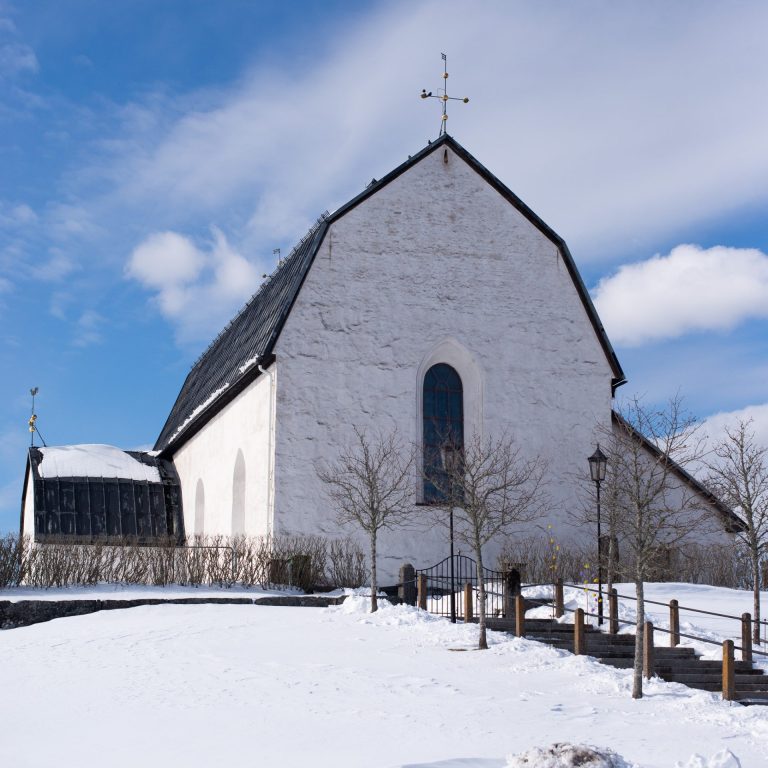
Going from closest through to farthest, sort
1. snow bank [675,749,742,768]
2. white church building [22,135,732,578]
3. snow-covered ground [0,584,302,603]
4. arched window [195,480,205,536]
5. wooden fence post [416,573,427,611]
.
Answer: snow bank [675,749,742,768]
snow-covered ground [0,584,302,603]
wooden fence post [416,573,427,611]
white church building [22,135,732,578]
arched window [195,480,205,536]

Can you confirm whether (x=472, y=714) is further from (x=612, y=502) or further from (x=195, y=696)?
(x=612, y=502)

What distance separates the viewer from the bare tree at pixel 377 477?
26.2 m

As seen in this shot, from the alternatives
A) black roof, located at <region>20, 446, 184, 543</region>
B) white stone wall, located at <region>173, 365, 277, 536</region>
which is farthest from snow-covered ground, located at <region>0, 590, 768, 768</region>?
black roof, located at <region>20, 446, 184, 543</region>

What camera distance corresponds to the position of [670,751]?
39.3 feet

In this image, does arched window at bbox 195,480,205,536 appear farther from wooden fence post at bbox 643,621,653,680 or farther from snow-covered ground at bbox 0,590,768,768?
wooden fence post at bbox 643,621,653,680

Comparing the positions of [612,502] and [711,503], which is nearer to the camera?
[612,502]

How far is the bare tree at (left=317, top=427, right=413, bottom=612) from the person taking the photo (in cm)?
2619

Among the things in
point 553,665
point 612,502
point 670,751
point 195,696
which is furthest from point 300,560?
point 670,751

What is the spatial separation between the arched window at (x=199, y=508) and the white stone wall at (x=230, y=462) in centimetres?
3

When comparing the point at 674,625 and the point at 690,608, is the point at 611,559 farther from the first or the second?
the point at 690,608

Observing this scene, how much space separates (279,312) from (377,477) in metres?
4.75

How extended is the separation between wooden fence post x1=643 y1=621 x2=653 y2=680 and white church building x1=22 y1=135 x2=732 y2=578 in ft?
34.7

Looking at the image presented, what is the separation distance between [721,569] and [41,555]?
54.8ft

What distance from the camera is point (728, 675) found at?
15992 mm
